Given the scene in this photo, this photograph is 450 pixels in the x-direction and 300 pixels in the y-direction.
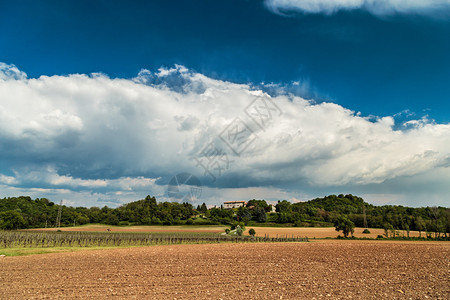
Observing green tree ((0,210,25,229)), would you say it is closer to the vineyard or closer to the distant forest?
the distant forest

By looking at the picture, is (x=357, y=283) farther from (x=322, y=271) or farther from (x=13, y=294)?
(x=13, y=294)

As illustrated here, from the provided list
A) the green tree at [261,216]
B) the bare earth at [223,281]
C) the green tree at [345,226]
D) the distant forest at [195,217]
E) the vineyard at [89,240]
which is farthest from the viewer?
the green tree at [261,216]

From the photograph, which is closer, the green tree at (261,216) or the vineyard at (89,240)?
the vineyard at (89,240)

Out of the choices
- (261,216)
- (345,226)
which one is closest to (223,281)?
(345,226)

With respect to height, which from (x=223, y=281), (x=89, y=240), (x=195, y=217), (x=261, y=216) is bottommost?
(x=89, y=240)

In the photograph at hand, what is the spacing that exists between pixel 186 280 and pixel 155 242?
133ft

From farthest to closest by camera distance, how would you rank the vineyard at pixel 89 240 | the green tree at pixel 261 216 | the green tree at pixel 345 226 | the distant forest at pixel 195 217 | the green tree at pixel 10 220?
the green tree at pixel 261 216
the distant forest at pixel 195 217
the green tree at pixel 10 220
the green tree at pixel 345 226
the vineyard at pixel 89 240

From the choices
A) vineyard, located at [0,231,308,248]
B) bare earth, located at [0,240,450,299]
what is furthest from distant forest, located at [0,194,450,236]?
bare earth, located at [0,240,450,299]

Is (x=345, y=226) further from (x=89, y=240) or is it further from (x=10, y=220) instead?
(x=10, y=220)

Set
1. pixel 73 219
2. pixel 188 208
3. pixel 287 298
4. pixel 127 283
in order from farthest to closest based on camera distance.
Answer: pixel 188 208 → pixel 73 219 → pixel 127 283 → pixel 287 298

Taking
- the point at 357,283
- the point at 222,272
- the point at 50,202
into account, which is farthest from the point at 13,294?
the point at 50,202

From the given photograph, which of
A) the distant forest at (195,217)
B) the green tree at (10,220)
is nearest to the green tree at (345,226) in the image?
the distant forest at (195,217)

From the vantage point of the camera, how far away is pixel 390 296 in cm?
1378

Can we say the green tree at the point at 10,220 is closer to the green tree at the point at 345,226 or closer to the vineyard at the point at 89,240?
the vineyard at the point at 89,240
